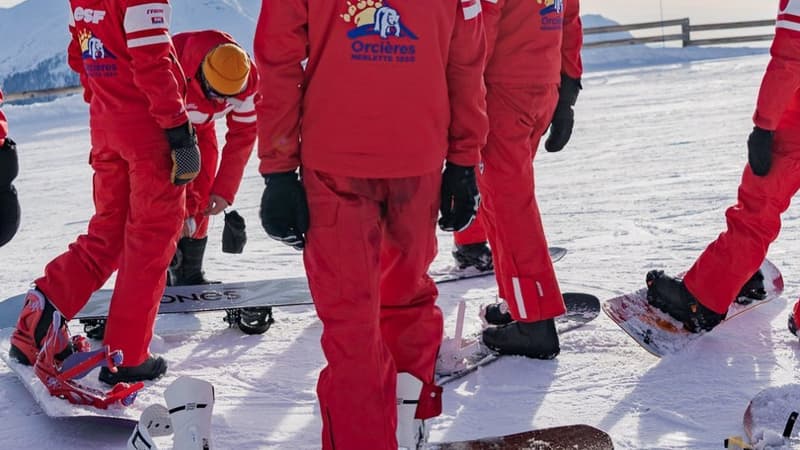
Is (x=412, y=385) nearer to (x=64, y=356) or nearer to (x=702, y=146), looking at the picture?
(x=64, y=356)

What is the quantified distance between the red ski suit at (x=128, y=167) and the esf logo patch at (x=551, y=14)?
1.45 m

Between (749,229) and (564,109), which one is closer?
(749,229)

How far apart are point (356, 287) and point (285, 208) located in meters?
0.29

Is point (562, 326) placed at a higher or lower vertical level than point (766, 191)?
lower

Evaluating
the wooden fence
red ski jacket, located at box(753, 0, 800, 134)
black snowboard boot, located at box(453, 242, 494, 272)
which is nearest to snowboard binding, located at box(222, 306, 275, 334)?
black snowboard boot, located at box(453, 242, 494, 272)

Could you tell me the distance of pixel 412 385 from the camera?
267 cm

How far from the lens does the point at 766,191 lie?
3.62m

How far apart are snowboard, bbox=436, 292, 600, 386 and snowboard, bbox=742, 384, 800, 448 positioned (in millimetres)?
1072

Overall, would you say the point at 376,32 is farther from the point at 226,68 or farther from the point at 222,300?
the point at 222,300

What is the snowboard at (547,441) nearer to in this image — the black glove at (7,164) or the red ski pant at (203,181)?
the black glove at (7,164)

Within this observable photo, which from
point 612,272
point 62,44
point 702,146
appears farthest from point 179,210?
point 62,44

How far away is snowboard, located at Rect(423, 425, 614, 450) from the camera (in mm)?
2840

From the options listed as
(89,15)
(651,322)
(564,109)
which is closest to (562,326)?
(651,322)

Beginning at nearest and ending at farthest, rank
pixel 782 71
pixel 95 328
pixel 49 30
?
1. pixel 782 71
2. pixel 95 328
3. pixel 49 30
